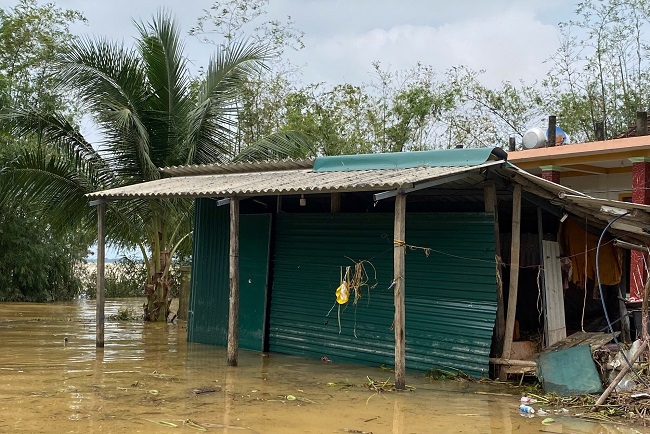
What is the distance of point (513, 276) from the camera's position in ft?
30.5

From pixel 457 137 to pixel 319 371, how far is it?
17.5 metres

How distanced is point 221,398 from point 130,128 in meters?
7.19

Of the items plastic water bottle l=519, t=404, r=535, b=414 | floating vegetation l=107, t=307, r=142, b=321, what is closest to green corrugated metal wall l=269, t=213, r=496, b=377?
plastic water bottle l=519, t=404, r=535, b=414

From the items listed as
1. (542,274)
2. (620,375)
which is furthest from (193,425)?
(542,274)

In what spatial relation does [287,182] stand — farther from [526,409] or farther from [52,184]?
[52,184]

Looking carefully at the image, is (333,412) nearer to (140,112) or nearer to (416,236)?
(416,236)

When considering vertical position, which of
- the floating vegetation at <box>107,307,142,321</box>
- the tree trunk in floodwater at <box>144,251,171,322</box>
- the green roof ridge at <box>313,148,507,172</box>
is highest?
the green roof ridge at <box>313,148,507,172</box>

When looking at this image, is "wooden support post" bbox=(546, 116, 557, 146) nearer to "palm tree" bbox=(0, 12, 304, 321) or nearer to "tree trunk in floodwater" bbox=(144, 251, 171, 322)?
"palm tree" bbox=(0, 12, 304, 321)

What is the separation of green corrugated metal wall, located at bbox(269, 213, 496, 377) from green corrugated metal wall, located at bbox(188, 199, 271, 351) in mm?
251

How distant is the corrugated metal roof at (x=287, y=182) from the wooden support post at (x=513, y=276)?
0.65m

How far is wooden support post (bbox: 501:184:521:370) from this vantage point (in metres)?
9.28

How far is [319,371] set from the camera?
9945mm

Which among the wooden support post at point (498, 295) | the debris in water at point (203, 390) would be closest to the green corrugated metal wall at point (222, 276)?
the debris in water at point (203, 390)

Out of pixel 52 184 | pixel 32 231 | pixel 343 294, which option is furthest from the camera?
pixel 32 231
